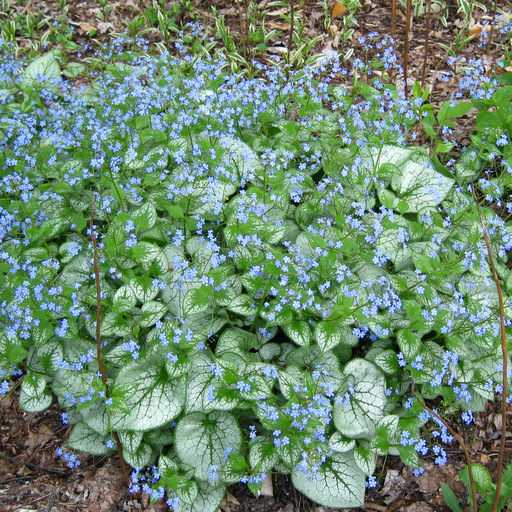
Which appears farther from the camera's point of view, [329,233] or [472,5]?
[472,5]

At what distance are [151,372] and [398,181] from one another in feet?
9.25

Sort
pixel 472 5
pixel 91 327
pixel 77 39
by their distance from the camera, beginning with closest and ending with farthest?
1. pixel 91 327
2. pixel 472 5
3. pixel 77 39

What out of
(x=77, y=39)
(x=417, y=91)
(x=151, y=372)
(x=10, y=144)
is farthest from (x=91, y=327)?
(x=77, y=39)

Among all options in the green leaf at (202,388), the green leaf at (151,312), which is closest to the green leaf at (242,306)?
the green leaf at (202,388)

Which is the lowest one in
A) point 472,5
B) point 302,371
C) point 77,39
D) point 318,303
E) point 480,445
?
point 480,445

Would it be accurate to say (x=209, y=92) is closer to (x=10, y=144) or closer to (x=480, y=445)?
(x=10, y=144)

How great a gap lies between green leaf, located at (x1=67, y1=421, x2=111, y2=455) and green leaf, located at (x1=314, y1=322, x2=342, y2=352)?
5.69ft

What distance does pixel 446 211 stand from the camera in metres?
4.38

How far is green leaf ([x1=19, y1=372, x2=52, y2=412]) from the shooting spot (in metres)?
3.70

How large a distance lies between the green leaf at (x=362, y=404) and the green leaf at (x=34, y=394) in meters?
2.17

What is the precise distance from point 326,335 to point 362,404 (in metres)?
0.58

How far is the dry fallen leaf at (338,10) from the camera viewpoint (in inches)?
277

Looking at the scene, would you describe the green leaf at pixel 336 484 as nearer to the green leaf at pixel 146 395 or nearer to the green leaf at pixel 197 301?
the green leaf at pixel 146 395

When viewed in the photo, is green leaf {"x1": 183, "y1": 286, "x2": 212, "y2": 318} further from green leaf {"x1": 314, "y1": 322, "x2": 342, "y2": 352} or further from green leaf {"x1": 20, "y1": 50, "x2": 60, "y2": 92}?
green leaf {"x1": 20, "y1": 50, "x2": 60, "y2": 92}
